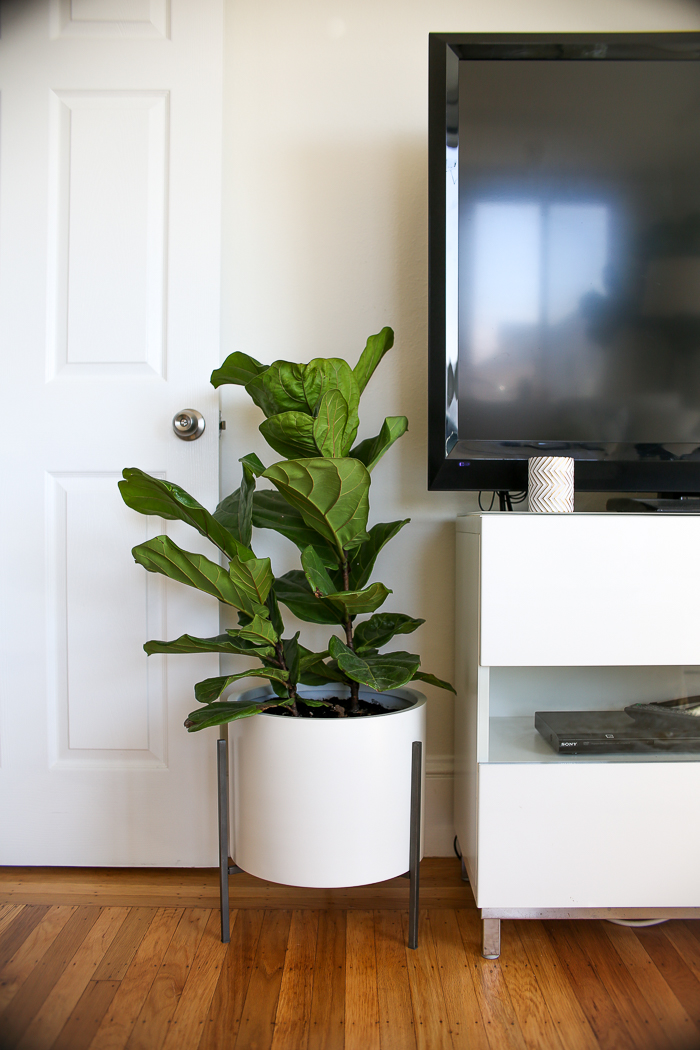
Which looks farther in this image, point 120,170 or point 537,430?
point 120,170

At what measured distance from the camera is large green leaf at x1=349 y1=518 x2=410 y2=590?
111 centimetres

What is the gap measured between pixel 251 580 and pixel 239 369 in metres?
0.39

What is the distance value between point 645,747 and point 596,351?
2.22ft

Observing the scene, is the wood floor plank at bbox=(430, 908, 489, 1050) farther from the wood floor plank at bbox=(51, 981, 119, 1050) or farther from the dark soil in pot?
the wood floor plank at bbox=(51, 981, 119, 1050)

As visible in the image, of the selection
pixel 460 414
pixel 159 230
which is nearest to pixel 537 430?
pixel 460 414

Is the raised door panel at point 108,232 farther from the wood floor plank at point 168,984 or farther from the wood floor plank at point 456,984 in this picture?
the wood floor plank at point 456,984

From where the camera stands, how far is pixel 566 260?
1.13 m

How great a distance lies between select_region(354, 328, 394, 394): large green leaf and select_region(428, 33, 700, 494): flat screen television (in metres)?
0.09

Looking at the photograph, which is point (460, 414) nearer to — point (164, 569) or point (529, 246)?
point (529, 246)

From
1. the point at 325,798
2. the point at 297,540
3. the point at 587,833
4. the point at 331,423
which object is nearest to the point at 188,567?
the point at 297,540

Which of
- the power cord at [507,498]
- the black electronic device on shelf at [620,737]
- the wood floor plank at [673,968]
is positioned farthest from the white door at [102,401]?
the wood floor plank at [673,968]

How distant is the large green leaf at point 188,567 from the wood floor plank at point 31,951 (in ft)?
2.10

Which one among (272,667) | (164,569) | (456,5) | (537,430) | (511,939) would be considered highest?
(456,5)

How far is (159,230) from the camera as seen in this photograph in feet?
4.24
